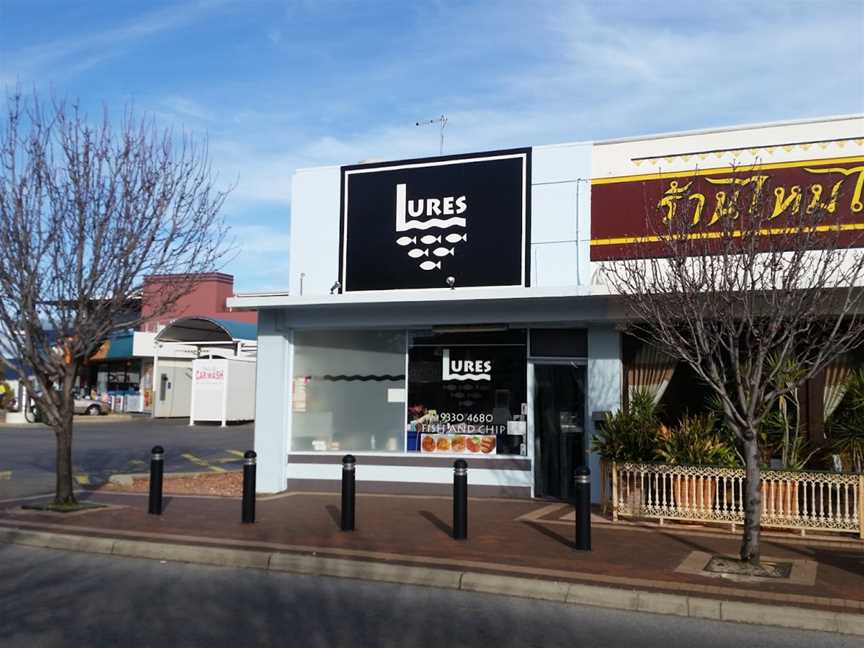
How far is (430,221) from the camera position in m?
15.5

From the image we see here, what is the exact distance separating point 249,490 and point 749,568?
645 cm

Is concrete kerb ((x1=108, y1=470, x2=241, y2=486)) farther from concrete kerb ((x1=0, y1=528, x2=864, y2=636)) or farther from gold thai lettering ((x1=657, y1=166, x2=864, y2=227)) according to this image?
gold thai lettering ((x1=657, y1=166, x2=864, y2=227))

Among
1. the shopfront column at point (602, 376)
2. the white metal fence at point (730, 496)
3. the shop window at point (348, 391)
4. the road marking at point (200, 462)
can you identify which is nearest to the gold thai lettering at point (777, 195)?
the shopfront column at point (602, 376)

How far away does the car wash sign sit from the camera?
1493 centimetres

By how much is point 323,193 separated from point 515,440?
562cm

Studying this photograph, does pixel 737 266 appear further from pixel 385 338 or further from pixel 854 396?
pixel 385 338

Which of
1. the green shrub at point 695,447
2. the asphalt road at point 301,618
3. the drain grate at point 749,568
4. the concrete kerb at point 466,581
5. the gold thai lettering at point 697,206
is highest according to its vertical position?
the gold thai lettering at point 697,206

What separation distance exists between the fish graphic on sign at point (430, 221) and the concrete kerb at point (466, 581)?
683cm

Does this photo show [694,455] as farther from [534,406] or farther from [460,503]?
[460,503]

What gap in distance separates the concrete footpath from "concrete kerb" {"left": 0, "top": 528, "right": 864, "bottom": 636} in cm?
1

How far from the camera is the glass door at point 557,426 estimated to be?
14.8m

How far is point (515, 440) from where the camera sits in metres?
15.0

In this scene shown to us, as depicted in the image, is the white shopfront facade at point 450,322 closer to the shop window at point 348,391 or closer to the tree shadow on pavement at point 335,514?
the shop window at point 348,391

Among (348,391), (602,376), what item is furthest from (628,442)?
(348,391)
